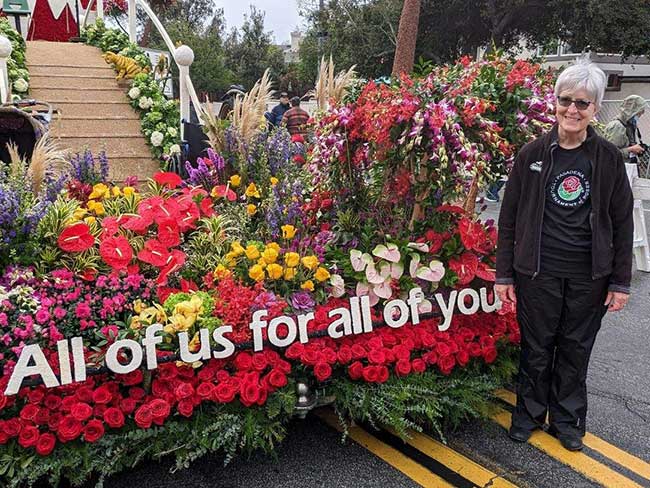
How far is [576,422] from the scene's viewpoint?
282cm

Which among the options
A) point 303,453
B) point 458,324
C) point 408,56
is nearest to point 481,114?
point 458,324

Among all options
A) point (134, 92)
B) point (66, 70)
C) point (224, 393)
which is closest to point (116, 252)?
point (224, 393)

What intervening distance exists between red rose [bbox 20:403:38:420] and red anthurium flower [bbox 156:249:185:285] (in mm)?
775

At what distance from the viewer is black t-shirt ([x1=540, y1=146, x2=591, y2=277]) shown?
258 cm

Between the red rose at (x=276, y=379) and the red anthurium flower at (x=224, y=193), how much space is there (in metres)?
1.60

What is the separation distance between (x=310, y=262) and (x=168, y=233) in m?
0.76

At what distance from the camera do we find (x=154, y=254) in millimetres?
2846

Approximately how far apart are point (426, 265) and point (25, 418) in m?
1.93

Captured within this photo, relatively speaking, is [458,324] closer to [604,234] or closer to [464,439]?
[464,439]

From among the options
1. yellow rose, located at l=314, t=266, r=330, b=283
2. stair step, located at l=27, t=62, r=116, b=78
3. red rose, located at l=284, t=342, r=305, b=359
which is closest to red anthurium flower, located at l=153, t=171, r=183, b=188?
yellow rose, located at l=314, t=266, r=330, b=283

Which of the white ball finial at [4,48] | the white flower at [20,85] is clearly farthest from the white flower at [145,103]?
the white ball finial at [4,48]

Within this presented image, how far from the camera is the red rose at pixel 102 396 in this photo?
2.28 metres

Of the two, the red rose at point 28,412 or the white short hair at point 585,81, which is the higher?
the white short hair at point 585,81

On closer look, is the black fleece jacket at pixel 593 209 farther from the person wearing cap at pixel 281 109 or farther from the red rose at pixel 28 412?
the person wearing cap at pixel 281 109
